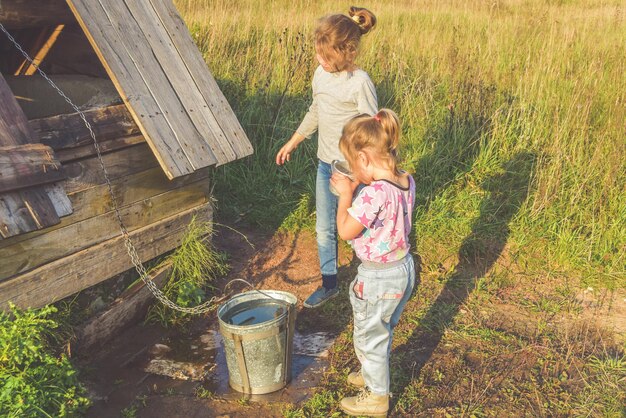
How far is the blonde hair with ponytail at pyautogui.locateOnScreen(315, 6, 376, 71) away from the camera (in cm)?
373

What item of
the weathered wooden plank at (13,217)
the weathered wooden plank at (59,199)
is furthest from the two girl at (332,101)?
the weathered wooden plank at (13,217)

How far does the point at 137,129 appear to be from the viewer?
4086mm

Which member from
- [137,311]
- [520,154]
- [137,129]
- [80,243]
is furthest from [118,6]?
[520,154]

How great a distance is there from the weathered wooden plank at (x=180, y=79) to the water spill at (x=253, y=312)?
107 cm

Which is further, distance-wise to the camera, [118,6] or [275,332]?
[118,6]

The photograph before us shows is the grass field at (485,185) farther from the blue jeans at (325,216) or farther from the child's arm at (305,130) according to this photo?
the child's arm at (305,130)

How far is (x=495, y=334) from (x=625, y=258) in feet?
4.99

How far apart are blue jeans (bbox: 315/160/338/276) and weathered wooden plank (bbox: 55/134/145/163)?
121 centimetres

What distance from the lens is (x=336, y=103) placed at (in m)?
4.04

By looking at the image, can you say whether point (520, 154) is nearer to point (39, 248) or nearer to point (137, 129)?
point (137, 129)

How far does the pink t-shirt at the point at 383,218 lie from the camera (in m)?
2.87

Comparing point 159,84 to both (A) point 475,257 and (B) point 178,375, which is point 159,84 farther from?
(A) point 475,257

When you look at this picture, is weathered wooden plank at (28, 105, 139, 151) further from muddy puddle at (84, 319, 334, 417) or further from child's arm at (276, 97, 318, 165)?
muddy puddle at (84, 319, 334, 417)

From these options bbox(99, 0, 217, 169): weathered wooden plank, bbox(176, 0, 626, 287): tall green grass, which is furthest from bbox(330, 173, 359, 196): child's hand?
bbox(176, 0, 626, 287): tall green grass
